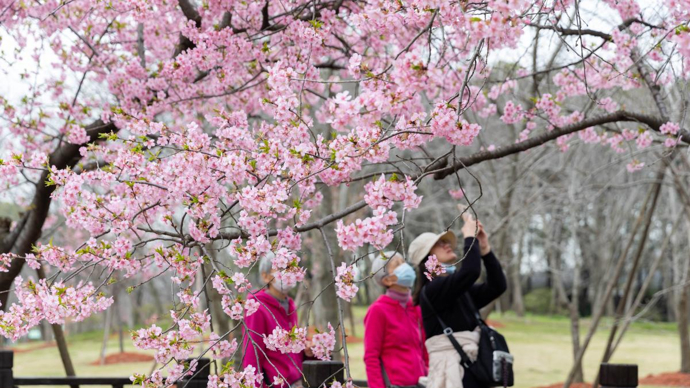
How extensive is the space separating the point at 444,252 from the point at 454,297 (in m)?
0.26

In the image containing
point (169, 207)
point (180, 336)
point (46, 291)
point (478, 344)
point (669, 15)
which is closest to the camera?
point (180, 336)

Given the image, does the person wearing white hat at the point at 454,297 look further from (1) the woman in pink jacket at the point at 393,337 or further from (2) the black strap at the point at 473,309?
(1) the woman in pink jacket at the point at 393,337

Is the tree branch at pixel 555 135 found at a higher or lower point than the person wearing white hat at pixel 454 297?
higher

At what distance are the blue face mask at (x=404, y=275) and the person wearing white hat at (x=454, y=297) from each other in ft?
0.22

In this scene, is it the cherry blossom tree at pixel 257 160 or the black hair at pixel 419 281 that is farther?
the black hair at pixel 419 281

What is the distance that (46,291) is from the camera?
304 cm

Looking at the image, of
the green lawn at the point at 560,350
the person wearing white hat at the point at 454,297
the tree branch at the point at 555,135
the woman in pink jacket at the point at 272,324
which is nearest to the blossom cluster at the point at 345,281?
the tree branch at the point at 555,135

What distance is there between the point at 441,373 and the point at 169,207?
1531 mm

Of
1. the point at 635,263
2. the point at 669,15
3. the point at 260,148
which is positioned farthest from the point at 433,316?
the point at 635,263

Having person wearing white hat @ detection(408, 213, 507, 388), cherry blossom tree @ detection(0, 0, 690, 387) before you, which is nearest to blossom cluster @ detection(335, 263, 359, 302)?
cherry blossom tree @ detection(0, 0, 690, 387)

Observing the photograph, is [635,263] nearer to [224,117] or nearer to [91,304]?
[224,117]

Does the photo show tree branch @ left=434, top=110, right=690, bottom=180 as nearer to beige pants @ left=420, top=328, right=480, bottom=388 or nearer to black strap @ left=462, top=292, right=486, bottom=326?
black strap @ left=462, top=292, right=486, bottom=326

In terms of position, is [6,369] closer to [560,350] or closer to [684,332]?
[684,332]

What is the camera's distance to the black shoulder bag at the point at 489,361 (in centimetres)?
347
